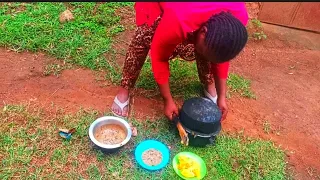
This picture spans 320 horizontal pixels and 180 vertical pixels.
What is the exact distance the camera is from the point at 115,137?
201cm

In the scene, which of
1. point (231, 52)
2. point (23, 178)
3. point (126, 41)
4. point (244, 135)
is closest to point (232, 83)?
point (244, 135)

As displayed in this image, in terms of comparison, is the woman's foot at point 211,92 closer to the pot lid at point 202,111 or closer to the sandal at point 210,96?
the sandal at point 210,96

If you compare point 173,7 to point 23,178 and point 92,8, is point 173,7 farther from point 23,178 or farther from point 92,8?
point 92,8

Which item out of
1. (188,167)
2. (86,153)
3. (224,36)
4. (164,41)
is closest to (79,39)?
(86,153)

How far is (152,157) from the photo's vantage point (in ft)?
6.53

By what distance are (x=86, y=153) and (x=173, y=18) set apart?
0.96 meters

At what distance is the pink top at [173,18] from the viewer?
5.25 feet

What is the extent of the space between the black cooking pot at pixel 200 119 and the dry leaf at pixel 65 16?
149 centimetres

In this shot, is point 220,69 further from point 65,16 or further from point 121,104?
point 65,16

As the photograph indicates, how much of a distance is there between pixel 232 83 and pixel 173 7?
1179 mm

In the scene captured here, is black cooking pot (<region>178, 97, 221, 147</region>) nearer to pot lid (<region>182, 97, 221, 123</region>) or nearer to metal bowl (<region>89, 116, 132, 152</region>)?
pot lid (<region>182, 97, 221, 123</region>)

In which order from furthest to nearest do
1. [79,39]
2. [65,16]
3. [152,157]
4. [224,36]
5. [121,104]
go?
[65,16]
[79,39]
[121,104]
[152,157]
[224,36]

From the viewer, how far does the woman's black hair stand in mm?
1463

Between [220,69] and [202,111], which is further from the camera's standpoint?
[220,69]
